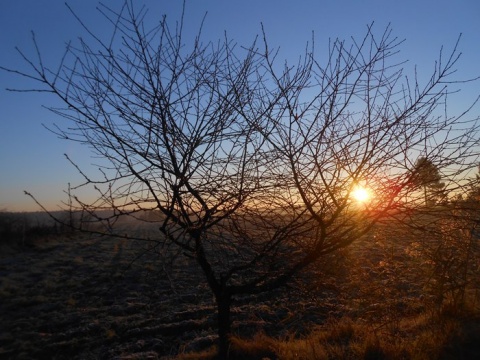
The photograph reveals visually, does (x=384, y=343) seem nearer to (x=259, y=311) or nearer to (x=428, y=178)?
(x=428, y=178)

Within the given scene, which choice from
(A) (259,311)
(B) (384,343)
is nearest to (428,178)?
(B) (384,343)

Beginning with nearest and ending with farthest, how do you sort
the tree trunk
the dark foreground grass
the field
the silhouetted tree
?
1. the silhouetted tree
2. the dark foreground grass
3. the tree trunk
4. the field

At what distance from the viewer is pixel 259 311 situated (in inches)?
362

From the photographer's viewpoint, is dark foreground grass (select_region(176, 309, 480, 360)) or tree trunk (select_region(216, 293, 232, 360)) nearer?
dark foreground grass (select_region(176, 309, 480, 360))

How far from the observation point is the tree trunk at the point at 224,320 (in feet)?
15.0

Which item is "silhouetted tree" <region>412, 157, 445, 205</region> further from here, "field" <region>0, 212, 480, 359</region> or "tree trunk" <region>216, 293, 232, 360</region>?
"tree trunk" <region>216, 293, 232, 360</region>

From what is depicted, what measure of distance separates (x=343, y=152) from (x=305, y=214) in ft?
2.38

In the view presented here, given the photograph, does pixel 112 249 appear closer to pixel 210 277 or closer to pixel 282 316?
pixel 282 316

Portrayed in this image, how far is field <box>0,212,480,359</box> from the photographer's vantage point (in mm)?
4664

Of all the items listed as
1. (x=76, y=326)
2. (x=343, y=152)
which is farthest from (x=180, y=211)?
(x=76, y=326)

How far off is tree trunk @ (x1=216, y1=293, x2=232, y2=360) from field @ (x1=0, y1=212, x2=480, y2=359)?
13.9 inches

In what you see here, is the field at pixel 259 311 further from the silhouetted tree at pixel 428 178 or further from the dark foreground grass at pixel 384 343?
the silhouetted tree at pixel 428 178

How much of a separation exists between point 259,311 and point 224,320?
4.75 m

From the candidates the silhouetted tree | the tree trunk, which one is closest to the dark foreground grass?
the tree trunk
